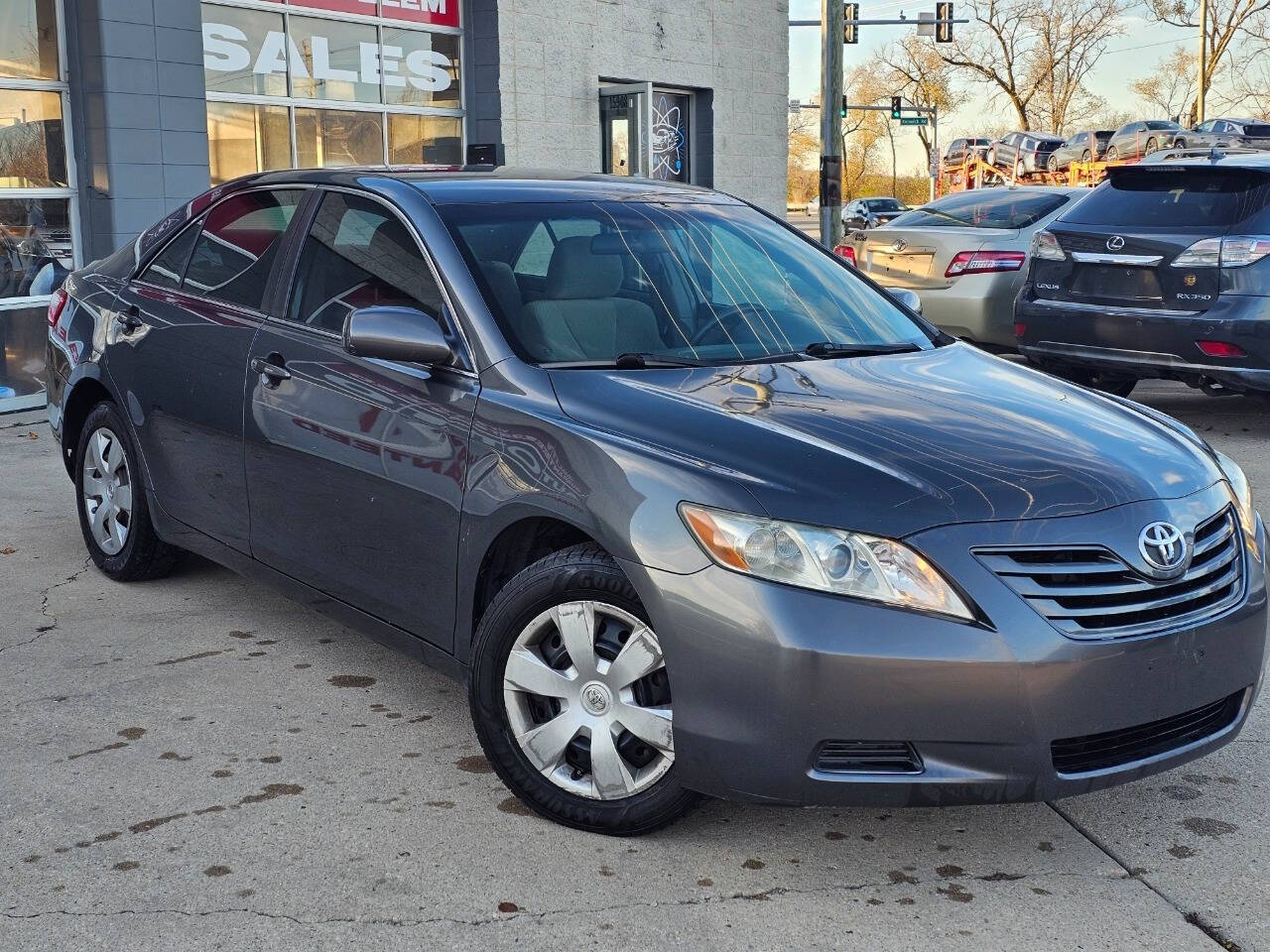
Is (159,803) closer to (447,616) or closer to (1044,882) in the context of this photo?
(447,616)

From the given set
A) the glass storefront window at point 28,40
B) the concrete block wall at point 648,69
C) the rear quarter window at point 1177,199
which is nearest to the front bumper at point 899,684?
the rear quarter window at point 1177,199

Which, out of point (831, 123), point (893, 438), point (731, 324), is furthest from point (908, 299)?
point (831, 123)

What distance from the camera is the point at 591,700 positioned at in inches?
136

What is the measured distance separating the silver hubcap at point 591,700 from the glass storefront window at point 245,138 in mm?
10011

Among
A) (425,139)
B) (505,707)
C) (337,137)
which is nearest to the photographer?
(505,707)

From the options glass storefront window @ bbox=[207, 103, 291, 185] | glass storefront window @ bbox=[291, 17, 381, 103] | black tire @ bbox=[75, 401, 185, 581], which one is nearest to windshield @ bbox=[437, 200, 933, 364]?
black tire @ bbox=[75, 401, 185, 581]

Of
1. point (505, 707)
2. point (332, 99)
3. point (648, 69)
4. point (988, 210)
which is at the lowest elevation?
point (505, 707)

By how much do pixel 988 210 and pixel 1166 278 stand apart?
3.09 m

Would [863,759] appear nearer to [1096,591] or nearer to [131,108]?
[1096,591]

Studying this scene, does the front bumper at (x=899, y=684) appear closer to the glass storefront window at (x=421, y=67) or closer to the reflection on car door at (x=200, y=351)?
the reflection on car door at (x=200, y=351)

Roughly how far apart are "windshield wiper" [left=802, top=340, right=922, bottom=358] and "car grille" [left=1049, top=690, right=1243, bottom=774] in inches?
56.1

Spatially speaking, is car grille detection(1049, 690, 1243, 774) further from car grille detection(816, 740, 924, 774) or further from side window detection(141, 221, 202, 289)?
side window detection(141, 221, 202, 289)

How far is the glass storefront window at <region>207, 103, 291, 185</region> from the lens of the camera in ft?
41.8

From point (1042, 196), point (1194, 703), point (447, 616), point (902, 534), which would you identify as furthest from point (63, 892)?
point (1042, 196)
